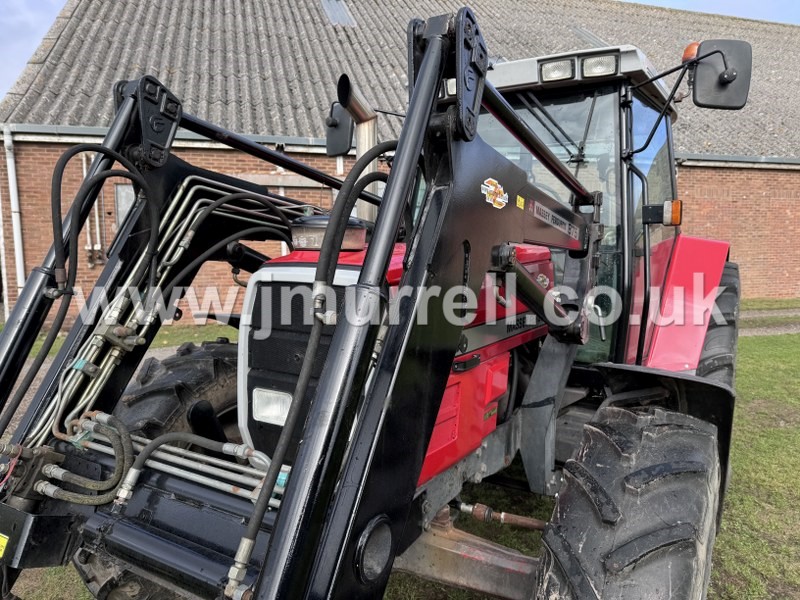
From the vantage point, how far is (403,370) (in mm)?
1379

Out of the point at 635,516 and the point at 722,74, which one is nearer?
the point at 635,516

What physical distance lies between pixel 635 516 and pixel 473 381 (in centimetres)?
66

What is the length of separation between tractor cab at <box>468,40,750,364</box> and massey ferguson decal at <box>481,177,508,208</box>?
37.9 inches

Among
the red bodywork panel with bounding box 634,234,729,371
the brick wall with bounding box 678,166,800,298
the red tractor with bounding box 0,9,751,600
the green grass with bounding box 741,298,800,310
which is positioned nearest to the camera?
the red tractor with bounding box 0,9,751,600

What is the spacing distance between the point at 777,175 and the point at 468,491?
12.0 m

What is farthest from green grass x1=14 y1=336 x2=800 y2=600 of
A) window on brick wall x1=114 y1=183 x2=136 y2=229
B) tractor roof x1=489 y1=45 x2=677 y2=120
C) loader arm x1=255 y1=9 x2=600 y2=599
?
window on brick wall x1=114 y1=183 x2=136 y2=229

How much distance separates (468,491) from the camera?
3285 mm

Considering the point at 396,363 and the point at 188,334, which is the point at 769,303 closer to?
the point at 188,334

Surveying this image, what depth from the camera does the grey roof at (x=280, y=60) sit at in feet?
30.5

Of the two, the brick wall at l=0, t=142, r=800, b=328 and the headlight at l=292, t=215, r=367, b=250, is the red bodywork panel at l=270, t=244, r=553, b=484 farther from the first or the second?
the brick wall at l=0, t=142, r=800, b=328

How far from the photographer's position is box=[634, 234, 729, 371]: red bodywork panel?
9.38 ft

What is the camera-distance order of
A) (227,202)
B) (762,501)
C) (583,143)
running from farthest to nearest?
(762,501)
(583,143)
(227,202)

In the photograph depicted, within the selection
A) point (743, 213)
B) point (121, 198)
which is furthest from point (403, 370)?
point (743, 213)

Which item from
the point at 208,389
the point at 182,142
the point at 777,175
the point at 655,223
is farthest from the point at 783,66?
the point at 208,389
